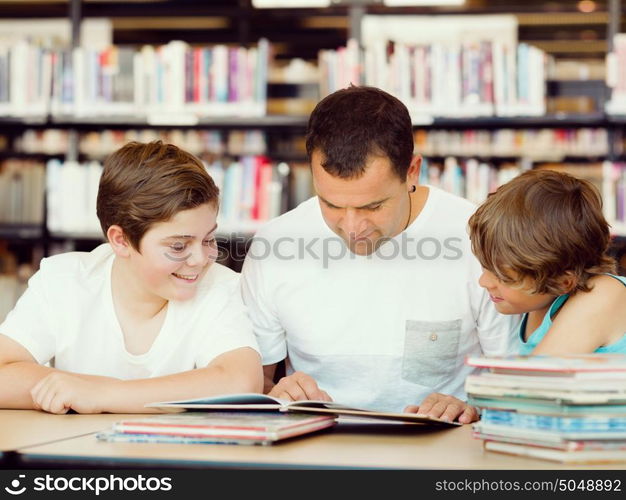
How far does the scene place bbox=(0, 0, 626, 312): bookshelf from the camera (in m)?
3.53

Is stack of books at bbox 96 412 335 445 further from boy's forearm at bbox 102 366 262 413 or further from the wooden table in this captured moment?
boy's forearm at bbox 102 366 262 413

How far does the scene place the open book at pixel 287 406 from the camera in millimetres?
1159

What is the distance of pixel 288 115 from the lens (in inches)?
142

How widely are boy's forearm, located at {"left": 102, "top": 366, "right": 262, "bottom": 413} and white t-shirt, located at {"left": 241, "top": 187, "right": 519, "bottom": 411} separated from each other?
35 cm

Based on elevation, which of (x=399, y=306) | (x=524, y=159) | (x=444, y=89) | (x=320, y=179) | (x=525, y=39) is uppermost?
(x=525, y=39)

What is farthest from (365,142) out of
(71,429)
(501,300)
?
(71,429)

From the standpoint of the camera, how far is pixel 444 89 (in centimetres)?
353

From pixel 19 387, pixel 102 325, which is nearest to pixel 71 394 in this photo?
pixel 19 387

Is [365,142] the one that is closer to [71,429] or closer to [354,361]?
[354,361]

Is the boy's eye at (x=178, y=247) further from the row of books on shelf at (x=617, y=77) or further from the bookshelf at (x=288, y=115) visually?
the row of books on shelf at (x=617, y=77)

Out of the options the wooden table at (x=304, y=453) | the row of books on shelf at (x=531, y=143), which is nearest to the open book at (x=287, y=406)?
the wooden table at (x=304, y=453)

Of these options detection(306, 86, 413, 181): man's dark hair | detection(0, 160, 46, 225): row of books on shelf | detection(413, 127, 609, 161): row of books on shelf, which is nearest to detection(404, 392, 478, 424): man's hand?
detection(306, 86, 413, 181): man's dark hair

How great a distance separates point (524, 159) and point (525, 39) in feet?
3.98

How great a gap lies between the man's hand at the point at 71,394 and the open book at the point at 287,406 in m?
0.17
